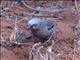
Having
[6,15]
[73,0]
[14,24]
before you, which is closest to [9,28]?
[14,24]

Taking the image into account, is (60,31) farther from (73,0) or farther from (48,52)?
(73,0)

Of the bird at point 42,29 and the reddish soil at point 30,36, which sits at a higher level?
the bird at point 42,29

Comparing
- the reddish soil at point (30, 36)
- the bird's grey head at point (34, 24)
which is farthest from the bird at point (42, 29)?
the reddish soil at point (30, 36)

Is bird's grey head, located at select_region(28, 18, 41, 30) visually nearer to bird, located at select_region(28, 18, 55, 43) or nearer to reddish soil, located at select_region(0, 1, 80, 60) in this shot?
bird, located at select_region(28, 18, 55, 43)

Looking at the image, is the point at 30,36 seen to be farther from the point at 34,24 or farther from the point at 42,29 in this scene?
the point at 34,24

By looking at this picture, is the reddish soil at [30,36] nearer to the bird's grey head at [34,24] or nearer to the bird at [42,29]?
the bird at [42,29]

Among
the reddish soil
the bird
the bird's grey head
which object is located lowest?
the reddish soil

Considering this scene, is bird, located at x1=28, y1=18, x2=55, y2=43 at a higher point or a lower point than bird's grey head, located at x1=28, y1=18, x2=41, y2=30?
lower

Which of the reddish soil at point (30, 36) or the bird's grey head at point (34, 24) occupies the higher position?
the bird's grey head at point (34, 24)

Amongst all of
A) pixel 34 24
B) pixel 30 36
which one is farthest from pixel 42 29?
pixel 30 36

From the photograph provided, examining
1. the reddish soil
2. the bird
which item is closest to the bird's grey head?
the bird

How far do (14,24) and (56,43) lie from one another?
93 centimetres

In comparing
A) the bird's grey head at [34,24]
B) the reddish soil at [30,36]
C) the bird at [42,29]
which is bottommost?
the reddish soil at [30,36]

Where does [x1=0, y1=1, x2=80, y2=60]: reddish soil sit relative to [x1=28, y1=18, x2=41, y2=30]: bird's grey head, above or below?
below
